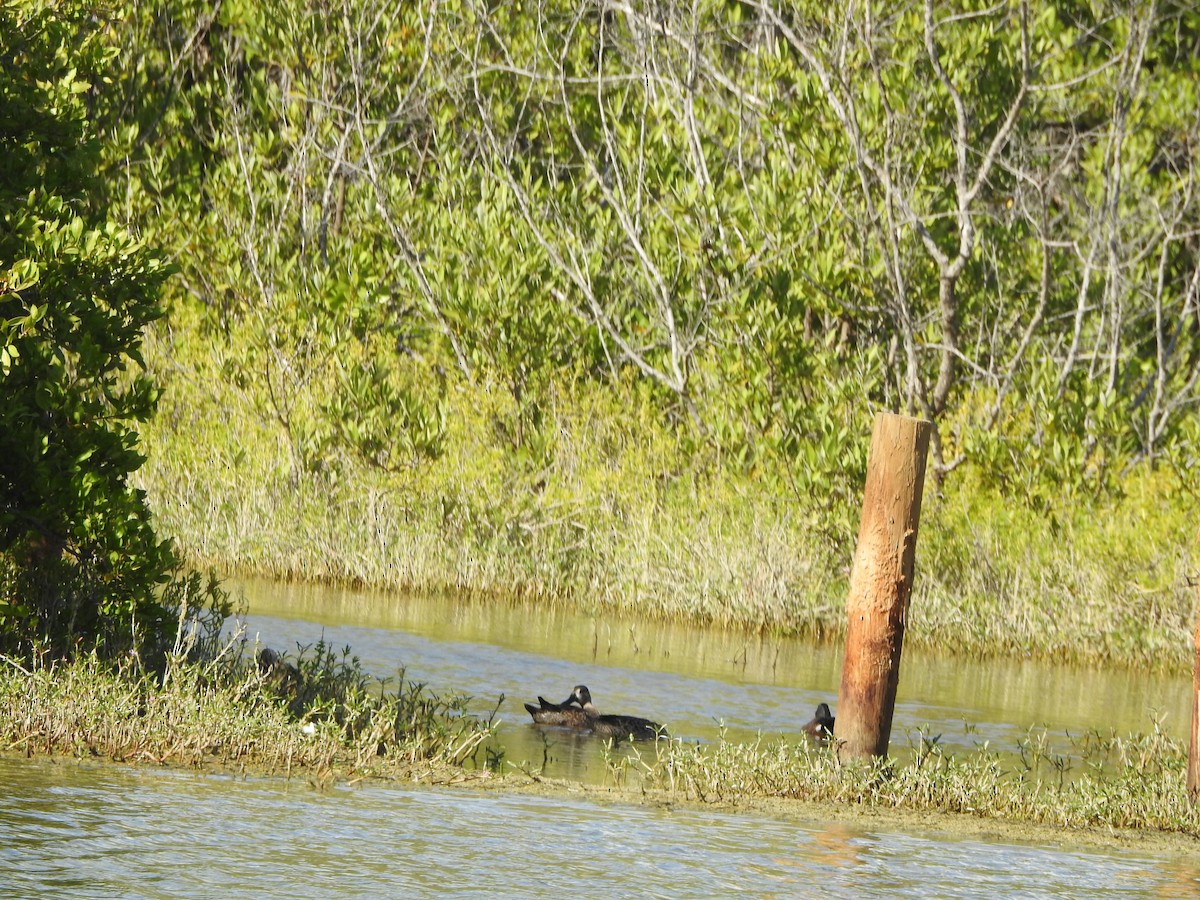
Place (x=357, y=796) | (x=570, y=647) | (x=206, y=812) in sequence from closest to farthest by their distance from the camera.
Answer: (x=206, y=812), (x=357, y=796), (x=570, y=647)

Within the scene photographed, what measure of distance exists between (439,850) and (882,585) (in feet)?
11.7

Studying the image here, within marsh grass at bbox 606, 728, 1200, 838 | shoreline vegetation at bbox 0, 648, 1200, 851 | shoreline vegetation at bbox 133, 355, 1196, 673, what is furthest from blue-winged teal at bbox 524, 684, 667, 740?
shoreline vegetation at bbox 133, 355, 1196, 673

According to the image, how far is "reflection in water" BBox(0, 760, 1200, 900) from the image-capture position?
24.3 ft

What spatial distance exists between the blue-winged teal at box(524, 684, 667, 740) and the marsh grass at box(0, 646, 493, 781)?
1.75m

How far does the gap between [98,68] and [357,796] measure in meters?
5.14

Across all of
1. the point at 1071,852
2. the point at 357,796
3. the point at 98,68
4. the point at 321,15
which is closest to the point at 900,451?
the point at 1071,852

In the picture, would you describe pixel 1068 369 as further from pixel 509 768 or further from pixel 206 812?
pixel 206 812

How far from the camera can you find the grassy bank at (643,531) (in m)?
17.2

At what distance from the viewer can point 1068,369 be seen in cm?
1939

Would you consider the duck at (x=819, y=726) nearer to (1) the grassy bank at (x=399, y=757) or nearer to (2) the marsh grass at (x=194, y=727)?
(1) the grassy bank at (x=399, y=757)

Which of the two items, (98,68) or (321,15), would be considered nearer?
(98,68)

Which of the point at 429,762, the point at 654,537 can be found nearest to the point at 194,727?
the point at 429,762

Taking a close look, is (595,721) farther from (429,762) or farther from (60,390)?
(60,390)

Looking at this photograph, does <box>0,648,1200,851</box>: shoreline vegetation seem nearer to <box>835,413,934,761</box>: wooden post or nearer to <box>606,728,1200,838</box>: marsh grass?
<box>606,728,1200,838</box>: marsh grass
